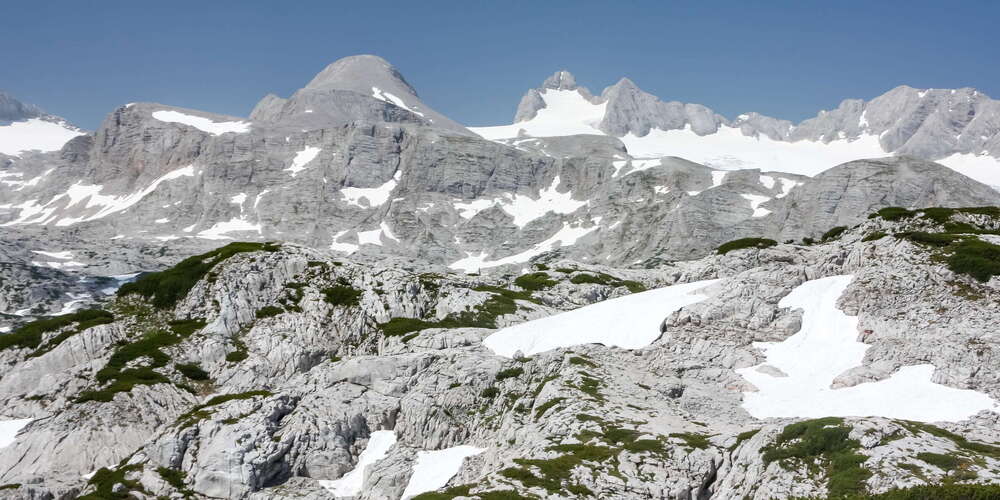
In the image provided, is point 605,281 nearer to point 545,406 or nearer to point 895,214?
point 895,214

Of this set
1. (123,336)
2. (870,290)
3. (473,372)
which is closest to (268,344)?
(123,336)

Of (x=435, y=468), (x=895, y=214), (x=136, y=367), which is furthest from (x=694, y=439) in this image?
(x=895, y=214)

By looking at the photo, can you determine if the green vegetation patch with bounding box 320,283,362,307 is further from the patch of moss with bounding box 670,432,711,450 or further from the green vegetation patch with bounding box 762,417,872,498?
the green vegetation patch with bounding box 762,417,872,498

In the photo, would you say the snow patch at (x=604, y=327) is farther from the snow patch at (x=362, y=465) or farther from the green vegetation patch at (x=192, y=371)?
the green vegetation patch at (x=192, y=371)

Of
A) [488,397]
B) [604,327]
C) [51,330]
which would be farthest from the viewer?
[51,330]

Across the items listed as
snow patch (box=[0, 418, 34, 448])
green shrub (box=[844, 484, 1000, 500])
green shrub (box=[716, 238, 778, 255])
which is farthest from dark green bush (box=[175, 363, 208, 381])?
green shrub (box=[716, 238, 778, 255])

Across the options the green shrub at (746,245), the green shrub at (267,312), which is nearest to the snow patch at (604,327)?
the green shrub at (267,312)

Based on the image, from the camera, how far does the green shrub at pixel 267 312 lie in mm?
74688

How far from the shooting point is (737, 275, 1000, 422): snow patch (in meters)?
41.0

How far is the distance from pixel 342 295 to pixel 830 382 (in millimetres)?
52647

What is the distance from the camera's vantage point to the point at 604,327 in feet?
204

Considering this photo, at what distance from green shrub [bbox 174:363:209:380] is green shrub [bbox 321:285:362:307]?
626 inches

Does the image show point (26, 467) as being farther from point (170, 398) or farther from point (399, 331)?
point (399, 331)

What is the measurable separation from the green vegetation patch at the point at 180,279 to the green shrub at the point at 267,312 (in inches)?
456
